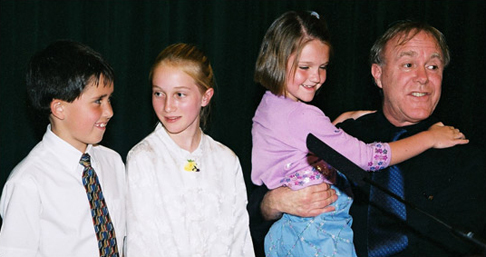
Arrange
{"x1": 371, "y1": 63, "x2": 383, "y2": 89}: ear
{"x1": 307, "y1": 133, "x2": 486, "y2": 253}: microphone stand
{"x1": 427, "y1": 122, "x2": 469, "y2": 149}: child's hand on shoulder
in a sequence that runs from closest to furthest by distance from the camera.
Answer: {"x1": 307, "y1": 133, "x2": 486, "y2": 253}: microphone stand → {"x1": 427, "y1": 122, "x2": 469, "y2": 149}: child's hand on shoulder → {"x1": 371, "y1": 63, "x2": 383, "y2": 89}: ear

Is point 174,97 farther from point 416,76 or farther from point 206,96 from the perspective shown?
point 416,76

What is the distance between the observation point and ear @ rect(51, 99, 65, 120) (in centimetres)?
217

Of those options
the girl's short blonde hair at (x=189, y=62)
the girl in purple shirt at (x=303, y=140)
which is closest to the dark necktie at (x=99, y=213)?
the girl's short blonde hair at (x=189, y=62)

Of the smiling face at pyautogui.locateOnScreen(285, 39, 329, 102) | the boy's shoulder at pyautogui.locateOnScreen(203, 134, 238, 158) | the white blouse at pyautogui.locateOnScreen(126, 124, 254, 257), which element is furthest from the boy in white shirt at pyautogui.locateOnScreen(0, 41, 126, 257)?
the smiling face at pyautogui.locateOnScreen(285, 39, 329, 102)

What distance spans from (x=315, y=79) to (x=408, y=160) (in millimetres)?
475

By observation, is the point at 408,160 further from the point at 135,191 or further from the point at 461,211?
the point at 135,191

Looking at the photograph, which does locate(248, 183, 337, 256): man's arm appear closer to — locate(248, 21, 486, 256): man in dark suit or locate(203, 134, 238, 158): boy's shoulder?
locate(248, 21, 486, 256): man in dark suit

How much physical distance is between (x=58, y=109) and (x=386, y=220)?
1243mm

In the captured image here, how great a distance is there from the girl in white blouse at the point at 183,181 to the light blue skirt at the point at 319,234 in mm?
145

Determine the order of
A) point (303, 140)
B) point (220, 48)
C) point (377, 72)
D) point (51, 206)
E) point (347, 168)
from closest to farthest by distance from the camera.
Answer: point (347, 168), point (51, 206), point (303, 140), point (377, 72), point (220, 48)

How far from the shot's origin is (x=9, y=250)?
1.95m

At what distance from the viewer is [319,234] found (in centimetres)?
217

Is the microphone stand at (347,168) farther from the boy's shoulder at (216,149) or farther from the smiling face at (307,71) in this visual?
the boy's shoulder at (216,149)

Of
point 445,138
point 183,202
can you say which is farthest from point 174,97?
point 445,138
